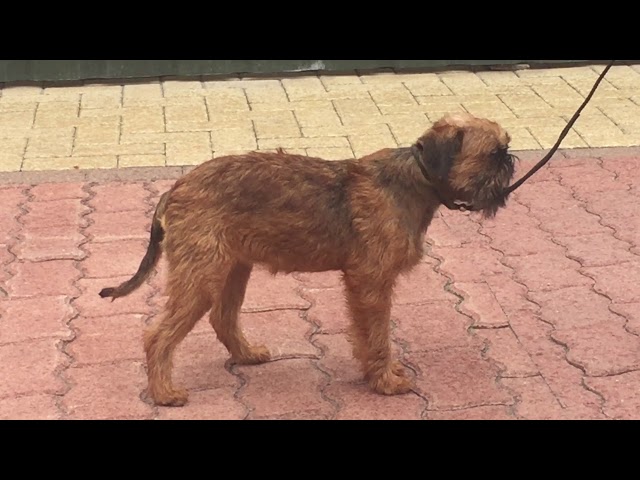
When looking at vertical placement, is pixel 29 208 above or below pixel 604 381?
below

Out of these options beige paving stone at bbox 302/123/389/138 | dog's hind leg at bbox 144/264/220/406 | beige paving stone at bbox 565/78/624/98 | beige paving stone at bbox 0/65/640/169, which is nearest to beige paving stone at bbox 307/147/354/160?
beige paving stone at bbox 0/65/640/169

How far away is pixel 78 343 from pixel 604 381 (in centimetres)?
230

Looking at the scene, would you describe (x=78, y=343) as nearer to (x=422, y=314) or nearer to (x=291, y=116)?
(x=422, y=314)

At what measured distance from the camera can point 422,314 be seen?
5.52m

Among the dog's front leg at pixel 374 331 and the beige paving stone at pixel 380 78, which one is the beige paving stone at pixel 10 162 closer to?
the beige paving stone at pixel 380 78

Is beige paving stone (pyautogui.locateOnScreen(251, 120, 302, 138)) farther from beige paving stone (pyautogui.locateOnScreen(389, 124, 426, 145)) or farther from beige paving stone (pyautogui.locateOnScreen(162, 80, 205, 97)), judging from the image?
beige paving stone (pyautogui.locateOnScreen(162, 80, 205, 97))

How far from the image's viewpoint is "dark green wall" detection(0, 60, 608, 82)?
366 inches

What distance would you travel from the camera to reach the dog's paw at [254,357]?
16.6ft

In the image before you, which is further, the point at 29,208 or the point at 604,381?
the point at 29,208

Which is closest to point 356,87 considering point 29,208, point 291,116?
point 291,116

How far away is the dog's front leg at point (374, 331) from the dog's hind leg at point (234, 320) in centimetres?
50

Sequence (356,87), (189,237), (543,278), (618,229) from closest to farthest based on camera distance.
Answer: (189,237), (543,278), (618,229), (356,87)

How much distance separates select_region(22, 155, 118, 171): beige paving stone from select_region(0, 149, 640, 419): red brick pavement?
0.42 m

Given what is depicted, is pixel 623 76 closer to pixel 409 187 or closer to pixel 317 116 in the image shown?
pixel 317 116
